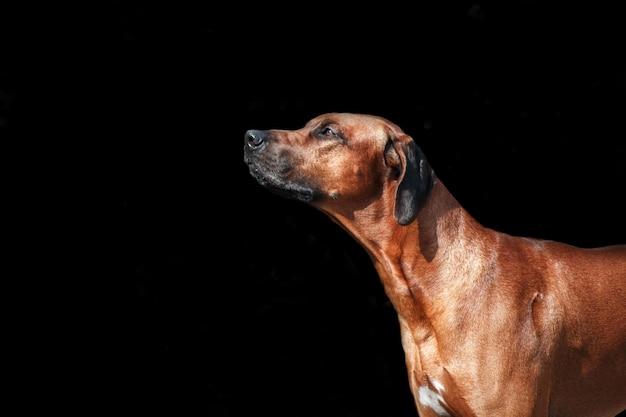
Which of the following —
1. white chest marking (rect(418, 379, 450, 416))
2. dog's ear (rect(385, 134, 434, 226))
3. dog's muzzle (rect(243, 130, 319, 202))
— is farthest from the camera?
white chest marking (rect(418, 379, 450, 416))

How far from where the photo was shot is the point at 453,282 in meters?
5.49

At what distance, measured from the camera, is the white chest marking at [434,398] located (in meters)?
5.54

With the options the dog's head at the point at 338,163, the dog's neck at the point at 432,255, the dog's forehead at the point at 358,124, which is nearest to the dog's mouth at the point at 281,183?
the dog's head at the point at 338,163

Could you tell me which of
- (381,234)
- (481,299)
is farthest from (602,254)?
(381,234)

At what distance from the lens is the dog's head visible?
5.43m

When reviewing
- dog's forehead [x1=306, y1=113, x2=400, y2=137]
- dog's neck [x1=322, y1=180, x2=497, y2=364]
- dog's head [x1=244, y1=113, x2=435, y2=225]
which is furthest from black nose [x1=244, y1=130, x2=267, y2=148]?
dog's neck [x1=322, y1=180, x2=497, y2=364]

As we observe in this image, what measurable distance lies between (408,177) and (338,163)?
0.38 m

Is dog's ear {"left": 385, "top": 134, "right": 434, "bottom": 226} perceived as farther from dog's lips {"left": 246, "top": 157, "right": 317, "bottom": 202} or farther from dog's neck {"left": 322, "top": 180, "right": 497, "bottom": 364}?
dog's lips {"left": 246, "top": 157, "right": 317, "bottom": 202}

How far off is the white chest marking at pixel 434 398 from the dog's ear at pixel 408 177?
909 mm

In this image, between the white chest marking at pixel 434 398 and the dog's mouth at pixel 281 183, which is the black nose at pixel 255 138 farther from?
the white chest marking at pixel 434 398

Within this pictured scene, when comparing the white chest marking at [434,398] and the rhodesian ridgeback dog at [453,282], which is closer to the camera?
the rhodesian ridgeback dog at [453,282]

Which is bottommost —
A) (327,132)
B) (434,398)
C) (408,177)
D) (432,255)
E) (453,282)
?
(434,398)

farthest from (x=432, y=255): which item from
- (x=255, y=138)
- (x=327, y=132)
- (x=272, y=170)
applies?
(x=255, y=138)

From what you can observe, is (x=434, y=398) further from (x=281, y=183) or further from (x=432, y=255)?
(x=281, y=183)
